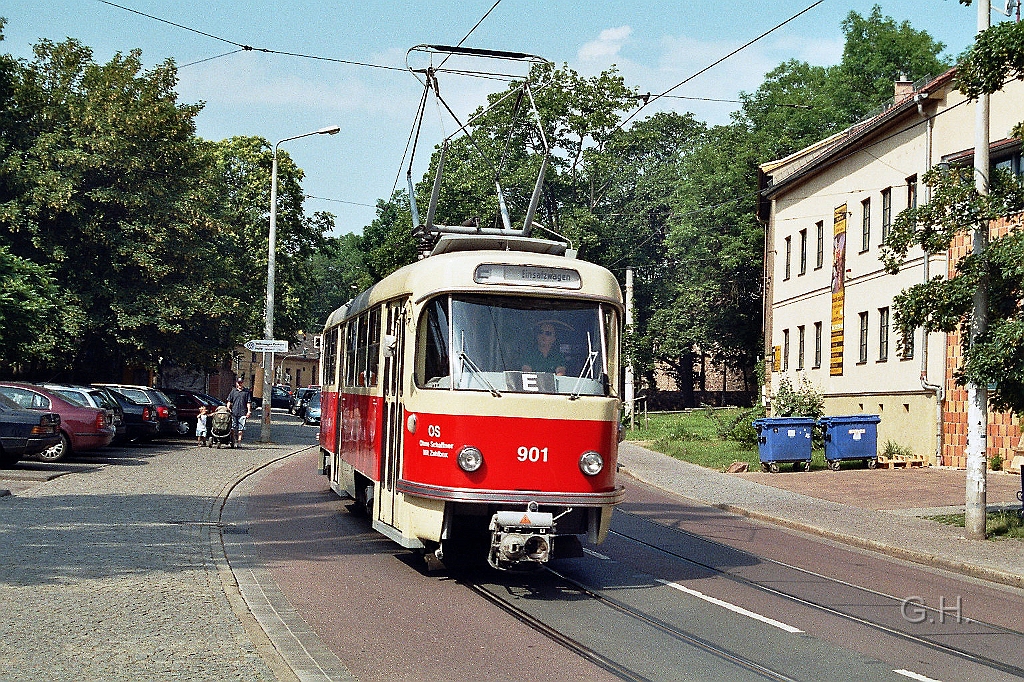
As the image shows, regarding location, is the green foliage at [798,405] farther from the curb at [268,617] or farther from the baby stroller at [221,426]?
the curb at [268,617]

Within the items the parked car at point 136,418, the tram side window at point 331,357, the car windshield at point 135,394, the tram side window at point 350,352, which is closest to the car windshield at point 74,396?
the parked car at point 136,418

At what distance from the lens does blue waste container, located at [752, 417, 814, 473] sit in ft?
88.0

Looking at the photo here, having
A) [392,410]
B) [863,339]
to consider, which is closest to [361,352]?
[392,410]

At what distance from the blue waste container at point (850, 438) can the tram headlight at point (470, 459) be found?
18069 millimetres

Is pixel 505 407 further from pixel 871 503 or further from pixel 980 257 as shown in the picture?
pixel 871 503

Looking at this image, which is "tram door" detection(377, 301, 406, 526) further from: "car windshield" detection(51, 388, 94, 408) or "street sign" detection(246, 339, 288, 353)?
"street sign" detection(246, 339, 288, 353)

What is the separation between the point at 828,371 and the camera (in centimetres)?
3750

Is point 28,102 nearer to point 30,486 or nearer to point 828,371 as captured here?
point 30,486

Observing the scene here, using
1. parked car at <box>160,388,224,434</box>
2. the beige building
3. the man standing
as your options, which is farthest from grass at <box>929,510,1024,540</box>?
parked car at <box>160,388,224,434</box>

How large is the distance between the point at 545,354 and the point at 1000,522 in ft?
29.5

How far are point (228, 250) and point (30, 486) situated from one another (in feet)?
109

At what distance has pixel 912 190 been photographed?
3131 centimetres

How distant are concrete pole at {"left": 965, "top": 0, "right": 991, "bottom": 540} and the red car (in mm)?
17385

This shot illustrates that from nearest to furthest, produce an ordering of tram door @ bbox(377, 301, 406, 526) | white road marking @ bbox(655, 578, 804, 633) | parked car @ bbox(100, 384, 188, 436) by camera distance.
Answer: white road marking @ bbox(655, 578, 804, 633) < tram door @ bbox(377, 301, 406, 526) < parked car @ bbox(100, 384, 188, 436)
